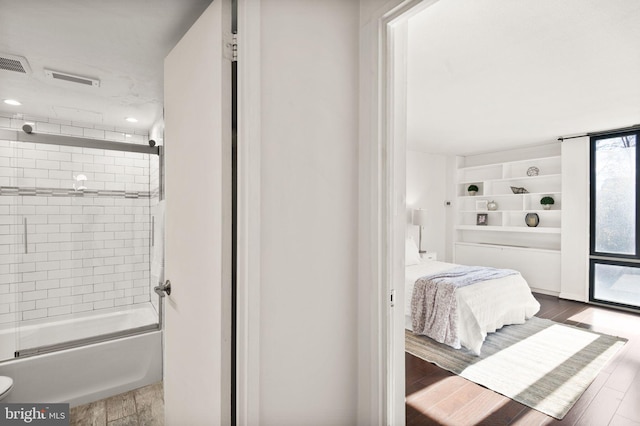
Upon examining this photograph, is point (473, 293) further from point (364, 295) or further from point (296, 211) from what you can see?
point (296, 211)

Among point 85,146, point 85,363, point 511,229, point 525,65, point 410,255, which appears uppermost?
point 525,65

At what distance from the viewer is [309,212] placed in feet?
4.12

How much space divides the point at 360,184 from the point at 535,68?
2138 mm

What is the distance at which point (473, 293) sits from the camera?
3.20 metres

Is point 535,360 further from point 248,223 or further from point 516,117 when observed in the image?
point 248,223

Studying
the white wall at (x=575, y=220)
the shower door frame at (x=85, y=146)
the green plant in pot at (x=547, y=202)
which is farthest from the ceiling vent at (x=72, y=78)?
the green plant in pot at (x=547, y=202)

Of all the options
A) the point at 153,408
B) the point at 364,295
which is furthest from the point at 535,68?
the point at 153,408

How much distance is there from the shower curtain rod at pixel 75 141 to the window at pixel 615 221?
220 inches

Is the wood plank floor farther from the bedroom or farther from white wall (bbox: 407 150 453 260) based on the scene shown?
white wall (bbox: 407 150 453 260)

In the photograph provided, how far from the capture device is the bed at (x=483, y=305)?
10.1 feet

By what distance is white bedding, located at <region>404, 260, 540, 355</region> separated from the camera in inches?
121

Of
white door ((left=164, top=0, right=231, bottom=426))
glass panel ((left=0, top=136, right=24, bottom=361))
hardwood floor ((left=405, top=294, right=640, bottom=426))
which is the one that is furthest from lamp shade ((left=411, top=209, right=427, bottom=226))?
glass panel ((left=0, top=136, right=24, bottom=361))

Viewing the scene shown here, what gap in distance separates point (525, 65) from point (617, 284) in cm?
376

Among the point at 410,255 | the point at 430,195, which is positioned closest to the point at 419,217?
the point at 430,195
